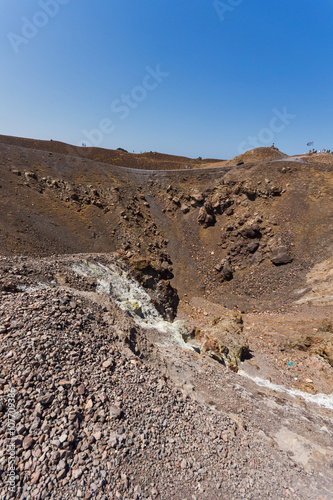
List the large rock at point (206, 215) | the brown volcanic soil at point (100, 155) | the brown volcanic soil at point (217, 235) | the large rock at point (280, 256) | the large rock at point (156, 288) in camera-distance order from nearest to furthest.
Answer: the brown volcanic soil at point (217, 235)
the large rock at point (156, 288)
the large rock at point (280, 256)
the large rock at point (206, 215)
the brown volcanic soil at point (100, 155)

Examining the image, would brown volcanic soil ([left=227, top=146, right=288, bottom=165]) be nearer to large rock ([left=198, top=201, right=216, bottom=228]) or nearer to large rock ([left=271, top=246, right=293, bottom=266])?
large rock ([left=198, top=201, right=216, bottom=228])

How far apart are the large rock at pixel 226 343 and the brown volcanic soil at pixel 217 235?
40.6 inches

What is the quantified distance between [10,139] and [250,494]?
2767 inches

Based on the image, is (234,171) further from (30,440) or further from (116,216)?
(30,440)

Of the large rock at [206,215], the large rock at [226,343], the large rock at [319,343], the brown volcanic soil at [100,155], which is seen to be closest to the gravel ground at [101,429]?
the large rock at [226,343]

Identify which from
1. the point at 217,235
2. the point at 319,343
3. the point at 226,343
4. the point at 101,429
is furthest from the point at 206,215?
the point at 101,429

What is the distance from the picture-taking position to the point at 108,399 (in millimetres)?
5984

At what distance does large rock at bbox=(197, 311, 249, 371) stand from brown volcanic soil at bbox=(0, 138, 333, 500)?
103 centimetres

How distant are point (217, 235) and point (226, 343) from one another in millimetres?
19292

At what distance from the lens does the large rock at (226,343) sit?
1323 centimetres

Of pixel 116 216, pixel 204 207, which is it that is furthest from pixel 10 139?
pixel 204 207

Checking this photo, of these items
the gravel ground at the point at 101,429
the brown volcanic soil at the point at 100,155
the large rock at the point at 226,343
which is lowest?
the large rock at the point at 226,343

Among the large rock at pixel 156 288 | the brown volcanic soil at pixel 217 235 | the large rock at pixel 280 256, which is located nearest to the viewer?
the brown volcanic soil at pixel 217 235

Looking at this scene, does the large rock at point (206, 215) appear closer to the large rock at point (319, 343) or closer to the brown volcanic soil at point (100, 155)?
the large rock at point (319, 343)
